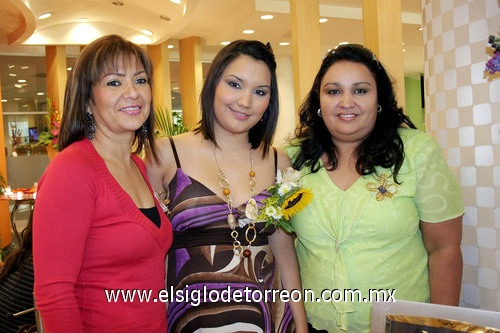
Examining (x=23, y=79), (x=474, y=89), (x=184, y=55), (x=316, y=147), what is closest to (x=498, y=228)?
(x=474, y=89)

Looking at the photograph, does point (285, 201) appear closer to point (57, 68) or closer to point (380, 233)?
point (380, 233)

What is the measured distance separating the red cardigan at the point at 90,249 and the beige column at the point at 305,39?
3467 mm

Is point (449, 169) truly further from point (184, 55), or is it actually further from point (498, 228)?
point (184, 55)

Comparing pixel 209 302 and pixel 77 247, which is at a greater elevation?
pixel 77 247

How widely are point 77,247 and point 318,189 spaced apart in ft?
3.26

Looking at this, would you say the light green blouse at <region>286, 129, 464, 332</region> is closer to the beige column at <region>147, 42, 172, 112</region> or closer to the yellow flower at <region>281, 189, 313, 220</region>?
the yellow flower at <region>281, 189, 313, 220</region>

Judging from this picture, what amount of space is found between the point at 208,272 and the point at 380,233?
678mm

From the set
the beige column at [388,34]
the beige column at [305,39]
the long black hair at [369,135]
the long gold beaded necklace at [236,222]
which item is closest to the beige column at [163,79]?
the beige column at [305,39]

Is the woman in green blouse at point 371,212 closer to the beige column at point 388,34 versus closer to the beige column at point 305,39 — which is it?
the beige column at point 388,34

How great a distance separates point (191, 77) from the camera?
10406 millimetres

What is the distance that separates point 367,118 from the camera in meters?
1.99

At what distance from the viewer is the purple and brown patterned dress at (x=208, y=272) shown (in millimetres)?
1880

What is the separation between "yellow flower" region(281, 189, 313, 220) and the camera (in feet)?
6.19

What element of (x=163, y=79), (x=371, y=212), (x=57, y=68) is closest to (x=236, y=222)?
(x=371, y=212)
